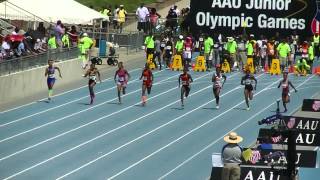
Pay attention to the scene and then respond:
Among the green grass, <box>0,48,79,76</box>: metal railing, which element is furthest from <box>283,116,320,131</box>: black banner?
the green grass

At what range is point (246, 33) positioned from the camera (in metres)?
41.7

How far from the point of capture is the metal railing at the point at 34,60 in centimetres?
3160

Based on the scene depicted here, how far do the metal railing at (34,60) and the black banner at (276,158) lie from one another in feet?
55.5

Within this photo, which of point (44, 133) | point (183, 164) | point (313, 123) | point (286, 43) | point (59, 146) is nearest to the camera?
point (313, 123)

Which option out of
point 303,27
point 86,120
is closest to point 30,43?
point 86,120

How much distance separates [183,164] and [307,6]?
21.1 meters

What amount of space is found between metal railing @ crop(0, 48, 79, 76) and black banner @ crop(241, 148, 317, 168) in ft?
55.5

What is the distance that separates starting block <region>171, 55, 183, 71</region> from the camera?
3919cm

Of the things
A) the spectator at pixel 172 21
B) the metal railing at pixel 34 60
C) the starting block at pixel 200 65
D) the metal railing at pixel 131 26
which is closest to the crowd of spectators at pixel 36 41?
the metal railing at pixel 34 60

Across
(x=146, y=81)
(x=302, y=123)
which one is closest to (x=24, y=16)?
(x=146, y=81)

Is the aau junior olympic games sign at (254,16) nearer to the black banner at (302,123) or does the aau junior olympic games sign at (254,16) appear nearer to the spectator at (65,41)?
the spectator at (65,41)

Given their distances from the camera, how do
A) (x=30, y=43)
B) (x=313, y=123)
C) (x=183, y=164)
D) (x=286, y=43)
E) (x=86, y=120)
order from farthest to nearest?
(x=286, y=43) → (x=30, y=43) → (x=86, y=120) → (x=183, y=164) → (x=313, y=123)

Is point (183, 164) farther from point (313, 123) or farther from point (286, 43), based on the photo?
point (286, 43)

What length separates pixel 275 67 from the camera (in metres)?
39.0
